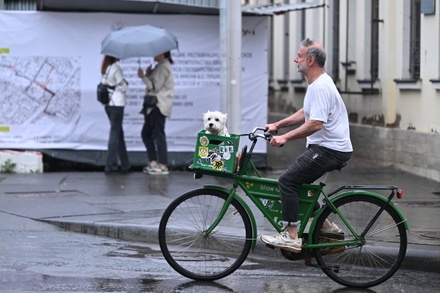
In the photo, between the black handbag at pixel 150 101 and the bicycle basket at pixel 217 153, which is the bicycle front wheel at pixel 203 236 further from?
the black handbag at pixel 150 101

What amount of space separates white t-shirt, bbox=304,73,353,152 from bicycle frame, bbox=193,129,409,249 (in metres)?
0.34

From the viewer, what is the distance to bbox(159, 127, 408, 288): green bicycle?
26.0 feet

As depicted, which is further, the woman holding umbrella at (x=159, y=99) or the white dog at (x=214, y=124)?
the woman holding umbrella at (x=159, y=99)

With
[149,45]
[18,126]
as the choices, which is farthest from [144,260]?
[18,126]

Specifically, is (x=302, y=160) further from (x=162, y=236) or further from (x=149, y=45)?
(x=149, y=45)

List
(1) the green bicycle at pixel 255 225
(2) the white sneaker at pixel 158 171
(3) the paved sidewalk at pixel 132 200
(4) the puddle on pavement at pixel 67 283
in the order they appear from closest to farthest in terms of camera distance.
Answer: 1. (4) the puddle on pavement at pixel 67 283
2. (1) the green bicycle at pixel 255 225
3. (3) the paved sidewalk at pixel 132 200
4. (2) the white sneaker at pixel 158 171

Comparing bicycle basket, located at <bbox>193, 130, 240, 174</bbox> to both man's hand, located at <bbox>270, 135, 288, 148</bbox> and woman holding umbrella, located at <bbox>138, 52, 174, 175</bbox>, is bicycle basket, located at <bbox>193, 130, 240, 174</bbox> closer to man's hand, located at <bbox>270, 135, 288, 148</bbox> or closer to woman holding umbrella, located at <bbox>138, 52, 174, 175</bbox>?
man's hand, located at <bbox>270, 135, 288, 148</bbox>

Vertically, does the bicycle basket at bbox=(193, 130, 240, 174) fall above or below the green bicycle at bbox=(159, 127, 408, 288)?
above

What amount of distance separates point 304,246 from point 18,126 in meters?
8.92

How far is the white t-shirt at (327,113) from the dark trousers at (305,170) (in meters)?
0.06

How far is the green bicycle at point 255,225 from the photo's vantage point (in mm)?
7914

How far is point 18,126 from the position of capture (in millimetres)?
16016

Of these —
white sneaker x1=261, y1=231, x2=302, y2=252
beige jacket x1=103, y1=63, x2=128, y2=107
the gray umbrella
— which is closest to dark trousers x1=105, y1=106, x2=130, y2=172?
beige jacket x1=103, y1=63, x2=128, y2=107

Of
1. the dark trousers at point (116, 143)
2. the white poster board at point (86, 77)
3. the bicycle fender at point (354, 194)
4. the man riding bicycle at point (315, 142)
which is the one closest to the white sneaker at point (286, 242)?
the man riding bicycle at point (315, 142)
